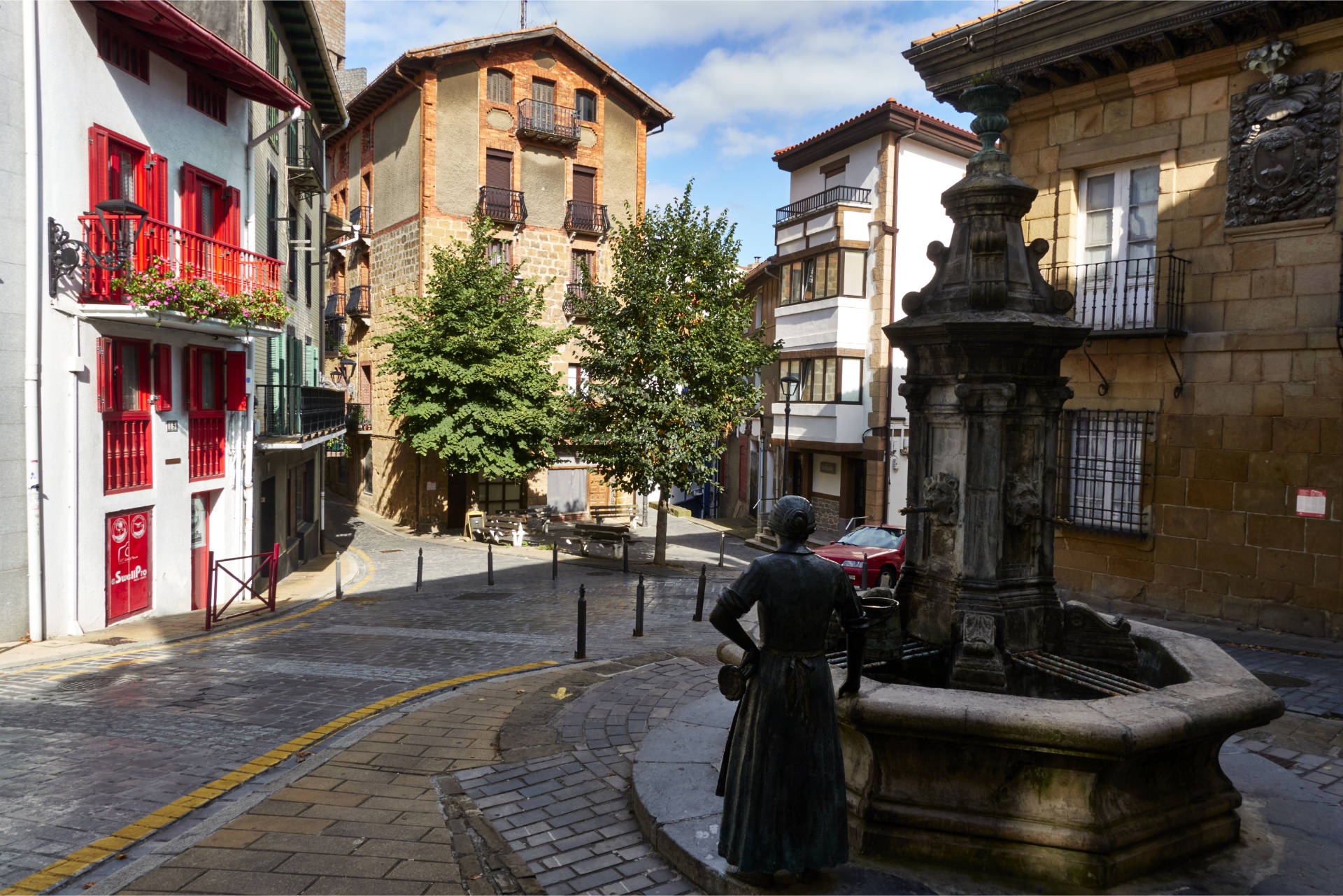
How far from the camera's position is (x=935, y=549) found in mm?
6465

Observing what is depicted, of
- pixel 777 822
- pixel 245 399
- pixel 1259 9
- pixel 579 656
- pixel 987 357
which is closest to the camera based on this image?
pixel 777 822

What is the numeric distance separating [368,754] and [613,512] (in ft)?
83.4

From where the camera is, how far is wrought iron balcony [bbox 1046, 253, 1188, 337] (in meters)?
13.6

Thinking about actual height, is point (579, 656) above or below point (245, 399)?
below

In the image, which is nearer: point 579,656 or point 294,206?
point 579,656

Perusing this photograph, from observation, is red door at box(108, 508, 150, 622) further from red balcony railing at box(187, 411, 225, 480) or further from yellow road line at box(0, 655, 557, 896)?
yellow road line at box(0, 655, 557, 896)

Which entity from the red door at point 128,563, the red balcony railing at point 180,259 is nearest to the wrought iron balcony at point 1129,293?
the red balcony railing at point 180,259

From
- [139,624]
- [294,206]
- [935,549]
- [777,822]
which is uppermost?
[294,206]

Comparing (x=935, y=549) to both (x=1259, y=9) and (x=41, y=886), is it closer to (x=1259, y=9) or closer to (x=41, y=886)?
(x=41, y=886)

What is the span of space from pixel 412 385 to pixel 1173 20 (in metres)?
21.1

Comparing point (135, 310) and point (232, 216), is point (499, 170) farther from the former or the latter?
point (135, 310)

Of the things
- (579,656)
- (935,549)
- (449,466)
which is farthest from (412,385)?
(935,549)

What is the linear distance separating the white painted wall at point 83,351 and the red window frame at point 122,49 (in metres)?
0.12

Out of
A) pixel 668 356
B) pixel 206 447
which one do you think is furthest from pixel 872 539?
pixel 206 447
